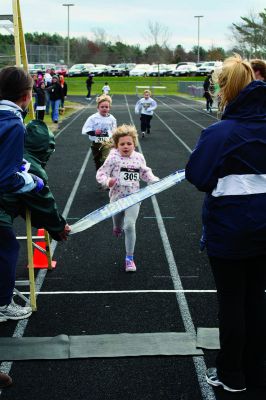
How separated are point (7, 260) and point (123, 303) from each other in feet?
4.15

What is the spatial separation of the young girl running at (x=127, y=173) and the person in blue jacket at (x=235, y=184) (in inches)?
101

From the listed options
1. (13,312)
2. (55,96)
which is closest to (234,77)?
(13,312)

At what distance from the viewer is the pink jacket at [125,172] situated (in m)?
5.92

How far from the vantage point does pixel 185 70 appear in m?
69.1

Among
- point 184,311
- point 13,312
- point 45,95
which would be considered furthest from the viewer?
point 45,95

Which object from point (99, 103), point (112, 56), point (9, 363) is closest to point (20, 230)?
point (99, 103)

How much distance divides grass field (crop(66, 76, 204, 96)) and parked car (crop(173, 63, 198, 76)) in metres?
1.46

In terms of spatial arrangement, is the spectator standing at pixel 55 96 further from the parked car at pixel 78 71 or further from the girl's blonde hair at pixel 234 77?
the parked car at pixel 78 71

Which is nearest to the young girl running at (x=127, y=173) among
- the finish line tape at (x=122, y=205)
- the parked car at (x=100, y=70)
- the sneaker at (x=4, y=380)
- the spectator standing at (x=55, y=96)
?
the finish line tape at (x=122, y=205)

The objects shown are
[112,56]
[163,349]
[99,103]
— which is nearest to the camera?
[163,349]

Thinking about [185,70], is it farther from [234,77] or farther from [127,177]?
[234,77]

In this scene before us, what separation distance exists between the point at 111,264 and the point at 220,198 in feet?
10.4

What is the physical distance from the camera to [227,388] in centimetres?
350

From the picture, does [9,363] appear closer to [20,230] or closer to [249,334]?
[249,334]
